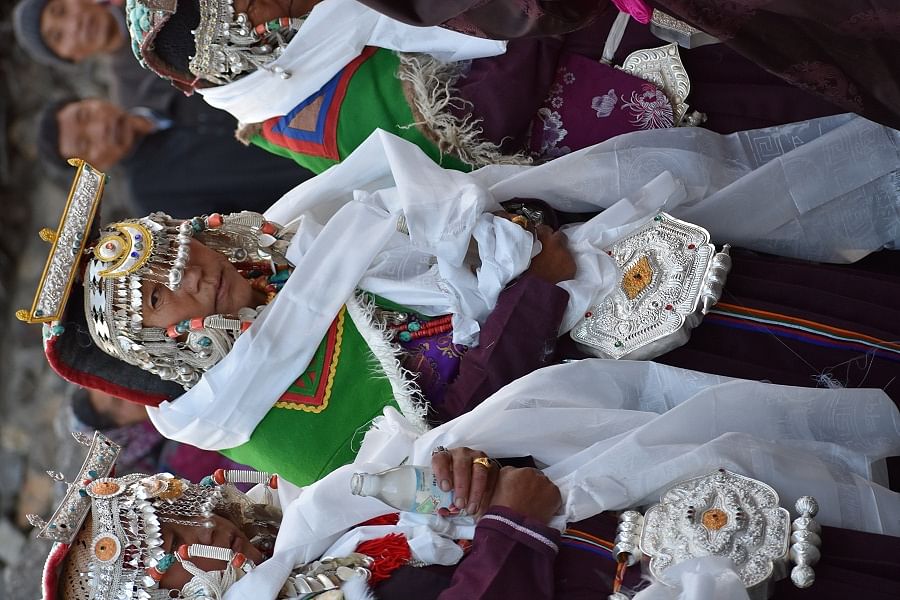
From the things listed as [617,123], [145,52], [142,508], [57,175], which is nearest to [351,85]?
[145,52]

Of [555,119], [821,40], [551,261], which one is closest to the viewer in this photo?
[821,40]

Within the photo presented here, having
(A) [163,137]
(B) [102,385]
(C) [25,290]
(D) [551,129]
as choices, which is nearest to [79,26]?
(A) [163,137]

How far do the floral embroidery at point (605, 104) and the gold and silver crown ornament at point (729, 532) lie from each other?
968 mm

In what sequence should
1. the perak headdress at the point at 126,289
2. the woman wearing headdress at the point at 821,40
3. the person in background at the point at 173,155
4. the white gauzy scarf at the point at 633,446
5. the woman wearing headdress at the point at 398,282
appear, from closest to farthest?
the woman wearing headdress at the point at 821,40 < the white gauzy scarf at the point at 633,446 < the woman wearing headdress at the point at 398,282 < the perak headdress at the point at 126,289 < the person in background at the point at 173,155

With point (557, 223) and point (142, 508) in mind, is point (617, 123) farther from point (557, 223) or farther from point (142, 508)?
point (142, 508)

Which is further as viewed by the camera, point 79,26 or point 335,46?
point 79,26

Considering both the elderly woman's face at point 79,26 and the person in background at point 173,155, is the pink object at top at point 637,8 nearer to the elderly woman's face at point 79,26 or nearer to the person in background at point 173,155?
the person in background at point 173,155

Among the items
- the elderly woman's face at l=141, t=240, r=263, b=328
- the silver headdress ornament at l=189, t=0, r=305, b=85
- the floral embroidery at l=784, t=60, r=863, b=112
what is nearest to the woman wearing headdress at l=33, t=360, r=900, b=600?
the elderly woman's face at l=141, t=240, r=263, b=328

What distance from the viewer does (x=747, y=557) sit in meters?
1.44

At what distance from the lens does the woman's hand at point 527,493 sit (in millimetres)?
1594

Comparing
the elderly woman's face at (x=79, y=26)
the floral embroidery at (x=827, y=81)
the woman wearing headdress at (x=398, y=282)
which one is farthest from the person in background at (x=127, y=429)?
the floral embroidery at (x=827, y=81)

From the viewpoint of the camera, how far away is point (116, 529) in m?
1.88

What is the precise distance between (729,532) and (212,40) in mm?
1691

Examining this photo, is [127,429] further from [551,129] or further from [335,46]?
[551,129]
